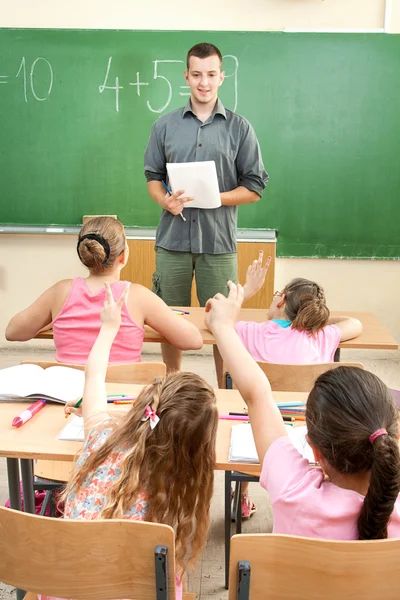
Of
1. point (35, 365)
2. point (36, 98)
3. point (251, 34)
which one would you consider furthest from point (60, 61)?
point (35, 365)

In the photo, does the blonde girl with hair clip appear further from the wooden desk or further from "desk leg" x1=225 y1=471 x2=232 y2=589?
the wooden desk

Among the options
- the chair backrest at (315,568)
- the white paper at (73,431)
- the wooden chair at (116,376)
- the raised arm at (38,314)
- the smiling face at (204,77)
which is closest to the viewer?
the chair backrest at (315,568)

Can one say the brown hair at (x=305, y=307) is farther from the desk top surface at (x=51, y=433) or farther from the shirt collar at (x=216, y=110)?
the shirt collar at (x=216, y=110)

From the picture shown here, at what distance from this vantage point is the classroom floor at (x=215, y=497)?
7.65 ft

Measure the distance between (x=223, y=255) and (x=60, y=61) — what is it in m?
1.99

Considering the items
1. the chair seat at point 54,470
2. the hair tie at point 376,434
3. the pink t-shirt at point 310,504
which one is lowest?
the chair seat at point 54,470

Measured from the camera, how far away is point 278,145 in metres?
4.75

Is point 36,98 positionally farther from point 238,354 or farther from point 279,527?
point 279,527

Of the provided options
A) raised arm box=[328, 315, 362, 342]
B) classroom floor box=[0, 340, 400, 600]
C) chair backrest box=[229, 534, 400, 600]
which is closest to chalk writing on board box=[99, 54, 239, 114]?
classroom floor box=[0, 340, 400, 600]

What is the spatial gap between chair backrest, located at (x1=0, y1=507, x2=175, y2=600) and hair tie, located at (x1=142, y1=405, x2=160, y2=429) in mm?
221

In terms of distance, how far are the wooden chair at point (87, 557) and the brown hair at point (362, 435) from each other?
13.4 inches

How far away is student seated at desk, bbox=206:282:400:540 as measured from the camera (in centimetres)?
122

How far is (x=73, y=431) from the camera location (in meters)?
1.80

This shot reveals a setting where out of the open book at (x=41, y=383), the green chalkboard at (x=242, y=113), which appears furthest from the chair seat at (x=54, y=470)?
the green chalkboard at (x=242, y=113)
